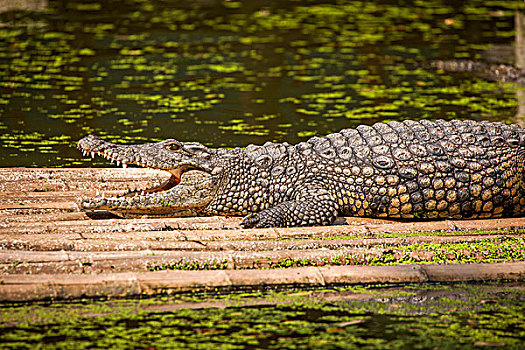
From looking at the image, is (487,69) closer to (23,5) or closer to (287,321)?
(287,321)

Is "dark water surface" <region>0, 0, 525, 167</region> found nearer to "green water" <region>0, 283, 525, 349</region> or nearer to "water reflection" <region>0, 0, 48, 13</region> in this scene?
"water reflection" <region>0, 0, 48, 13</region>

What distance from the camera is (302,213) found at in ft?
18.5

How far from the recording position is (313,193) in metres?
5.78

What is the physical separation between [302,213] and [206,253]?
112 centimetres

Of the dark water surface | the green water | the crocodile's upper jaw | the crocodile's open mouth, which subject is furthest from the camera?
the dark water surface

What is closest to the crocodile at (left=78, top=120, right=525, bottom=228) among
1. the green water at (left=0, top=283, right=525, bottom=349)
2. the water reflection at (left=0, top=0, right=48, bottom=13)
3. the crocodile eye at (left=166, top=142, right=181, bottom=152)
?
the crocodile eye at (left=166, top=142, right=181, bottom=152)

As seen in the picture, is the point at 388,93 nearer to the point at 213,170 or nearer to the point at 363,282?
the point at 213,170

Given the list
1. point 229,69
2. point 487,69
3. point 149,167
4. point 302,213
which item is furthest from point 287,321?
point 487,69

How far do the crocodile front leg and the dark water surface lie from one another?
2.66 meters

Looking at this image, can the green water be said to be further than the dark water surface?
No

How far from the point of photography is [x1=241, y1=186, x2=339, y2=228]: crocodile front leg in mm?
5523

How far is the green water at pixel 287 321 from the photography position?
3.95 metres

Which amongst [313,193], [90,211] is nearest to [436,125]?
[313,193]

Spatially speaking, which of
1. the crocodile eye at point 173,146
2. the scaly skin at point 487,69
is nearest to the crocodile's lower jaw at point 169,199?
the crocodile eye at point 173,146
